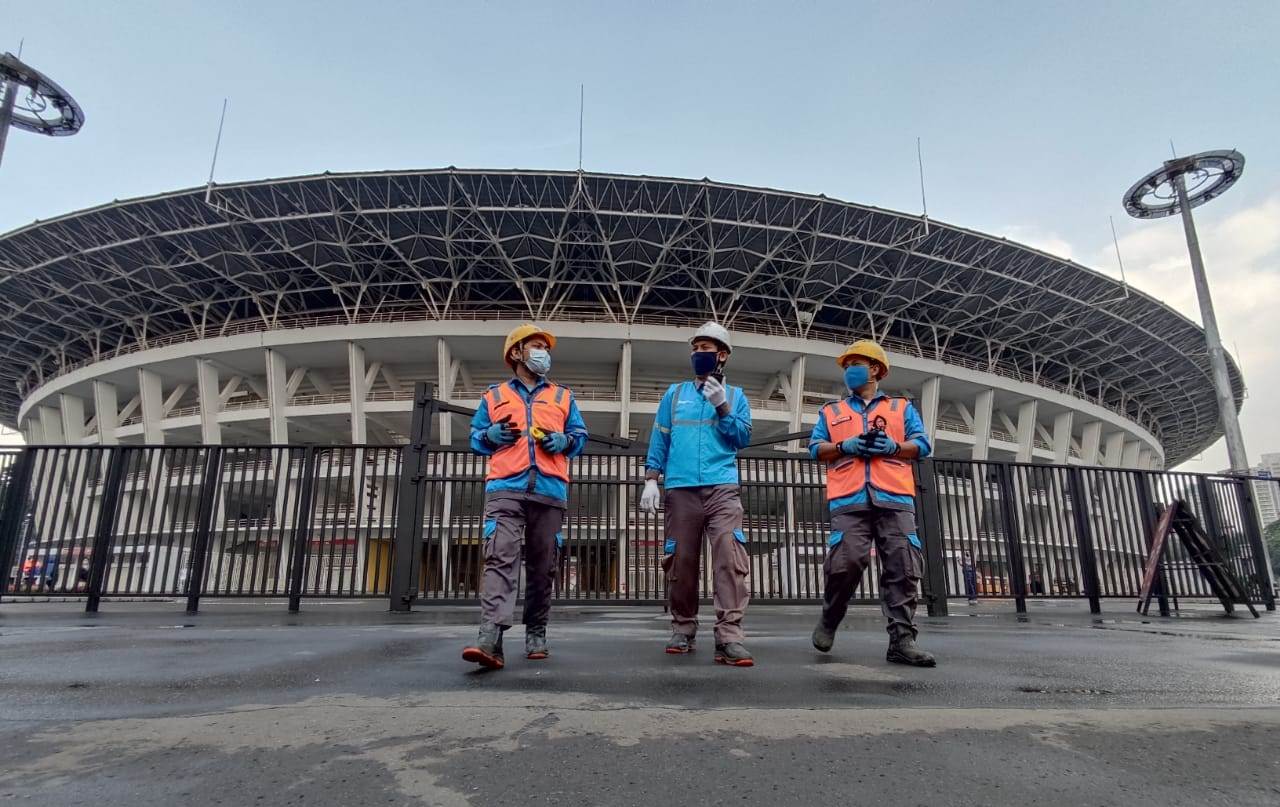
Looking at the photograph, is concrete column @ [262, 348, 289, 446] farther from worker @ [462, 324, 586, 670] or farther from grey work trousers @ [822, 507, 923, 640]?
grey work trousers @ [822, 507, 923, 640]

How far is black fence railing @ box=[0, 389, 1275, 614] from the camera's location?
621cm

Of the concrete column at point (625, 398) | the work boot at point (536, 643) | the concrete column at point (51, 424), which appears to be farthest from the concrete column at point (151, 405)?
the work boot at point (536, 643)

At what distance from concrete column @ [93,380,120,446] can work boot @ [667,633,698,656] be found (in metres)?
41.8

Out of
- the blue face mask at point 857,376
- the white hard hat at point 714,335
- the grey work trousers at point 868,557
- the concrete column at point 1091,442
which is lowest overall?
the grey work trousers at point 868,557

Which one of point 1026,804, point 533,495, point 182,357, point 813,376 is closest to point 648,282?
point 813,376

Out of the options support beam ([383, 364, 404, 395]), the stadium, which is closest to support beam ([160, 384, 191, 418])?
the stadium

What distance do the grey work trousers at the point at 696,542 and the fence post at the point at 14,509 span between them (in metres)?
7.50

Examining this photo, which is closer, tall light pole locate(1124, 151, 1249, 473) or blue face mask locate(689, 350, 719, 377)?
blue face mask locate(689, 350, 719, 377)

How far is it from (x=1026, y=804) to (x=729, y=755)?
23.0 inches

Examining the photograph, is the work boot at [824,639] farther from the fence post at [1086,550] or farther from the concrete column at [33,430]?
the concrete column at [33,430]

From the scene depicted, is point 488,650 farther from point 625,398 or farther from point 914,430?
point 625,398

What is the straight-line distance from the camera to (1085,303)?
112ft

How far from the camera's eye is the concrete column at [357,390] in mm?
28391

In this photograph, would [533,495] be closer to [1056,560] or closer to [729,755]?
[729,755]
